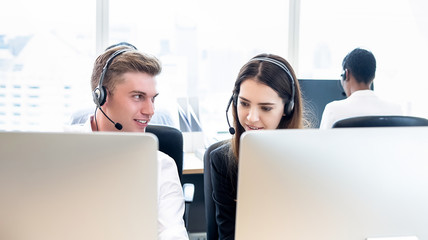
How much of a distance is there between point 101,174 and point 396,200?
0.53 meters

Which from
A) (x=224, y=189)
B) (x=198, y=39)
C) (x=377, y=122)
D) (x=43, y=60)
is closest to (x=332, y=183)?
(x=224, y=189)

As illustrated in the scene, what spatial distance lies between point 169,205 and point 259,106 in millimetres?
514

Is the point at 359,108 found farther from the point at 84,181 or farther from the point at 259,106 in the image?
the point at 84,181

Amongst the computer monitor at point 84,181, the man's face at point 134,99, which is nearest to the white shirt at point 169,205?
the man's face at point 134,99

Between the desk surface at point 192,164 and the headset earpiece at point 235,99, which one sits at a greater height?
the headset earpiece at point 235,99

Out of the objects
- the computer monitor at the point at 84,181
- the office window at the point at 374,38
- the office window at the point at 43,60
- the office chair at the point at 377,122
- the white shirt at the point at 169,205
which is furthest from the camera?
the office window at the point at 374,38

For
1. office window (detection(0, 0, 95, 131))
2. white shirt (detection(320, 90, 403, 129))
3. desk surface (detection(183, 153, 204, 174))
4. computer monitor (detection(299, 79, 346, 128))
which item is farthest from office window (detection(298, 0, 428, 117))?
office window (detection(0, 0, 95, 131))

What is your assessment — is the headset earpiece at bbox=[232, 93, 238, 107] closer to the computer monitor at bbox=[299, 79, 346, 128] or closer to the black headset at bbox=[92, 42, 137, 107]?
the black headset at bbox=[92, 42, 137, 107]

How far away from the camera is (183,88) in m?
3.18

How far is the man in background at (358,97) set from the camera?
2590 millimetres

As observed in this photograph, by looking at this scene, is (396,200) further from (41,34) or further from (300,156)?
(41,34)

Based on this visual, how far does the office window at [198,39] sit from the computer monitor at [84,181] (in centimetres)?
220

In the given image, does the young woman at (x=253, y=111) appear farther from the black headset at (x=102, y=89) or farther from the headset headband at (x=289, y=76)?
the black headset at (x=102, y=89)

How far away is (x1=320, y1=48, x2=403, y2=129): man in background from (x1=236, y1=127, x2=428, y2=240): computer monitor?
172 cm
